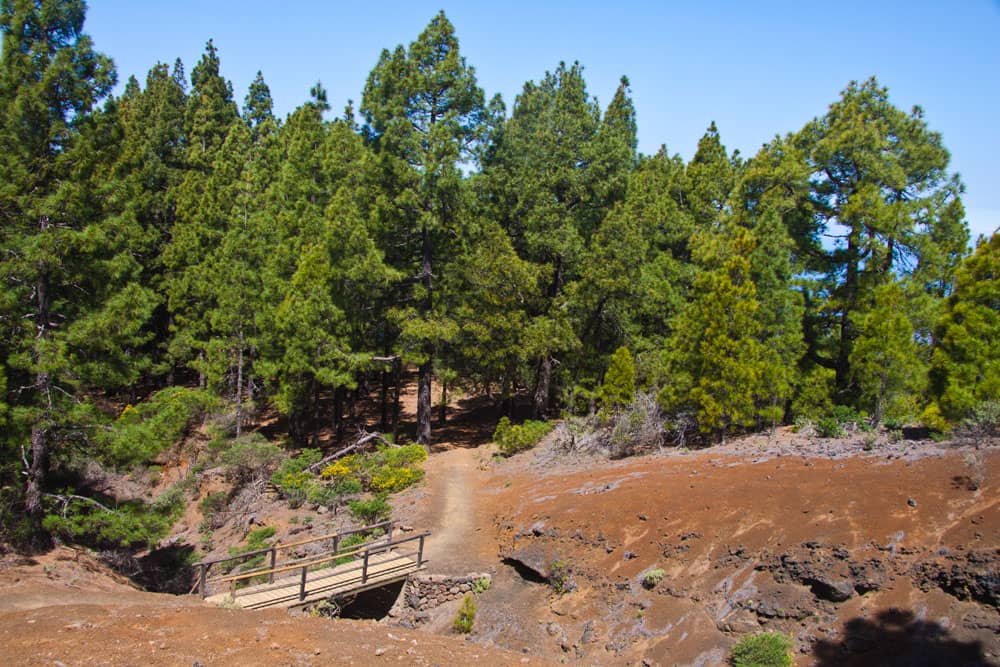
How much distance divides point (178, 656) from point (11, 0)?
14.3 meters

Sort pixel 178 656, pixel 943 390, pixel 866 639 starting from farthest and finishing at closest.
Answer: pixel 943 390 → pixel 866 639 → pixel 178 656

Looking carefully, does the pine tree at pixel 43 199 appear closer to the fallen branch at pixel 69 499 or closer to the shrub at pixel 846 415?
the fallen branch at pixel 69 499

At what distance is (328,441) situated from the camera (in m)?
29.4

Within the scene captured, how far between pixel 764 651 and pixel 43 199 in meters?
16.5

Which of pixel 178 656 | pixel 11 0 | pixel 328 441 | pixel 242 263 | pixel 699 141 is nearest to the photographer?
pixel 178 656

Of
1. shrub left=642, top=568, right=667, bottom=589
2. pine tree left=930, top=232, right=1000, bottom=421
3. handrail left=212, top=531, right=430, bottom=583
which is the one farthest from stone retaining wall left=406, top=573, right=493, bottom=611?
pine tree left=930, top=232, right=1000, bottom=421

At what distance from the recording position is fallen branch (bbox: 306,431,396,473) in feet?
75.5

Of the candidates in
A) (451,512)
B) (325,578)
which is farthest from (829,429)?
(325,578)

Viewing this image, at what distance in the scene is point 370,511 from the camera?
61.4 feet

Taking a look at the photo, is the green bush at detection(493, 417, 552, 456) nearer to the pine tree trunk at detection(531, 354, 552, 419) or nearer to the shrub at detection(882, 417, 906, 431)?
the pine tree trunk at detection(531, 354, 552, 419)

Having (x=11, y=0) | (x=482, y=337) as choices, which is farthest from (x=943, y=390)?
(x=11, y=0)

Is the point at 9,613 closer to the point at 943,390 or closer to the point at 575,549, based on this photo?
the point at 575,549

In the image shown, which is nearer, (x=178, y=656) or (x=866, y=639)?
(x=178, y=656)

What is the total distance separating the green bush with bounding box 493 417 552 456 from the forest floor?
248 inches
